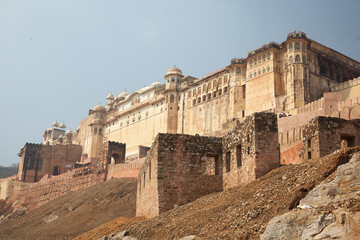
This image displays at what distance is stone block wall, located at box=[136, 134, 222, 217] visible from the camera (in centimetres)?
1371

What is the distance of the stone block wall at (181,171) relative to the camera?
13711mm

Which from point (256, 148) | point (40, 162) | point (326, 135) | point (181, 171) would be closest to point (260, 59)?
point (181, 171)

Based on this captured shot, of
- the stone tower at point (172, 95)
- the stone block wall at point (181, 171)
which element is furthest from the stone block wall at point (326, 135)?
the stone tower at point (172, 95)

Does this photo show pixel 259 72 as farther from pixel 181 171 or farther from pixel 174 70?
pixel 181 171

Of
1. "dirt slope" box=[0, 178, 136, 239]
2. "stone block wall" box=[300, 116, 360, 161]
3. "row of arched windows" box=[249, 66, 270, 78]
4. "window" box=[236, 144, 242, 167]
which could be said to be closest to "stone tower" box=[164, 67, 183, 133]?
"row of arched windows" box=[249, 66, 270, 78]

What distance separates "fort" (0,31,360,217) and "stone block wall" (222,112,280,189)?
0.10ft

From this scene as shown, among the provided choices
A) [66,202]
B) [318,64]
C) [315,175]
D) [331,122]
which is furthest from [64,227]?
[318,64]

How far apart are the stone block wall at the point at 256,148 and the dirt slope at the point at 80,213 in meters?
12.7

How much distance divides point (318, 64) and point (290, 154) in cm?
2270

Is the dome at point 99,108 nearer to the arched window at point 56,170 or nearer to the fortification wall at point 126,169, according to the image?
the arched window at point 56,170

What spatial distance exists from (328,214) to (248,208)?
104 inches

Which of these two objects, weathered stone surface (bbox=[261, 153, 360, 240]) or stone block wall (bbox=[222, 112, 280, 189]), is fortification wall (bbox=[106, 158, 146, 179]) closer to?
stone block wall (bbox=[222, 112, 280, 189])

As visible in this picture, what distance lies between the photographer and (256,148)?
1186cm

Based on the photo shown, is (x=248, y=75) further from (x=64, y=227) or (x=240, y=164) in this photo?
(x=240, y=164)
